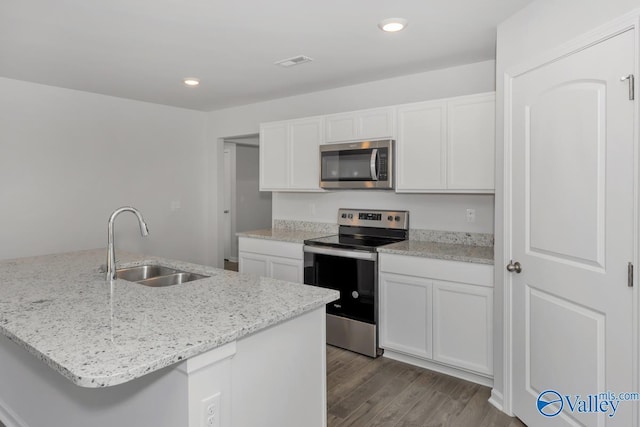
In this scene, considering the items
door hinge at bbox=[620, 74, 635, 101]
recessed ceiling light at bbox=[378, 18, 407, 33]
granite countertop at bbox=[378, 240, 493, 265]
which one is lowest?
granite countertop at bbox=[378, 240, 493, 265]

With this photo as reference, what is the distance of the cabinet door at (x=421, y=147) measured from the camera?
2959 millimetres

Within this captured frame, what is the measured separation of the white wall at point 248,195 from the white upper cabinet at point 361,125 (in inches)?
133

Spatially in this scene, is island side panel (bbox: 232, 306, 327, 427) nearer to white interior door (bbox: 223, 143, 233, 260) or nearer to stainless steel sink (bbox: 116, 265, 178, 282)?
stainless steel sink (bbox: 116, 265, 178, 282)

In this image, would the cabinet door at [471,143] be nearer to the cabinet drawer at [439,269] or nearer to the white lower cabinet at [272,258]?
the cabinet drawer at [439,269]

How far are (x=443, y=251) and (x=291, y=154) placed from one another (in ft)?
5.80

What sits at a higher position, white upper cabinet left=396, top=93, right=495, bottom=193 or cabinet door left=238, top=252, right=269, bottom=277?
white upper cabinet left=396, top=93, right=495, bottom=193

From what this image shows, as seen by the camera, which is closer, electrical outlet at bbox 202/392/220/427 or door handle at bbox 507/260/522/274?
electrical outlet at bbox 202/392/220/427

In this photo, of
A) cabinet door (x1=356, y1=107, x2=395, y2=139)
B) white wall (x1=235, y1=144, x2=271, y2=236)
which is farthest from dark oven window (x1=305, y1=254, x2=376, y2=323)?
white wall (x1=235, y1=144, x2=271, y2=236)

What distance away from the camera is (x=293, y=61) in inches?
122

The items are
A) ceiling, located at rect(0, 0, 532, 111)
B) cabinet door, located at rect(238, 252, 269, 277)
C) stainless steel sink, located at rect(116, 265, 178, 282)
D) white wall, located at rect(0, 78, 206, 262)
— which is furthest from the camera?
cabinet door, located at rect(238, 252, 269, 277)

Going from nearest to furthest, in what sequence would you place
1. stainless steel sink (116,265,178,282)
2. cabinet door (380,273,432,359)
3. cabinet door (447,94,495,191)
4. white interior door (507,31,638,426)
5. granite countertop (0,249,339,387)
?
granite countertop (0,249,339,387), white interior door (507,31,638,426), stainless steel sink (116,265,178,282), cabinet door (447,94,495,191), cabinet door (380,273,432,359)

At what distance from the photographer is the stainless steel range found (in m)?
3.11

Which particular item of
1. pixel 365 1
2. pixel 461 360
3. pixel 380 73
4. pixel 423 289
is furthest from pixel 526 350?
pixel 380 73

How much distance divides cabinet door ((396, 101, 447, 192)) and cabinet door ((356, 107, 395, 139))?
82mm
